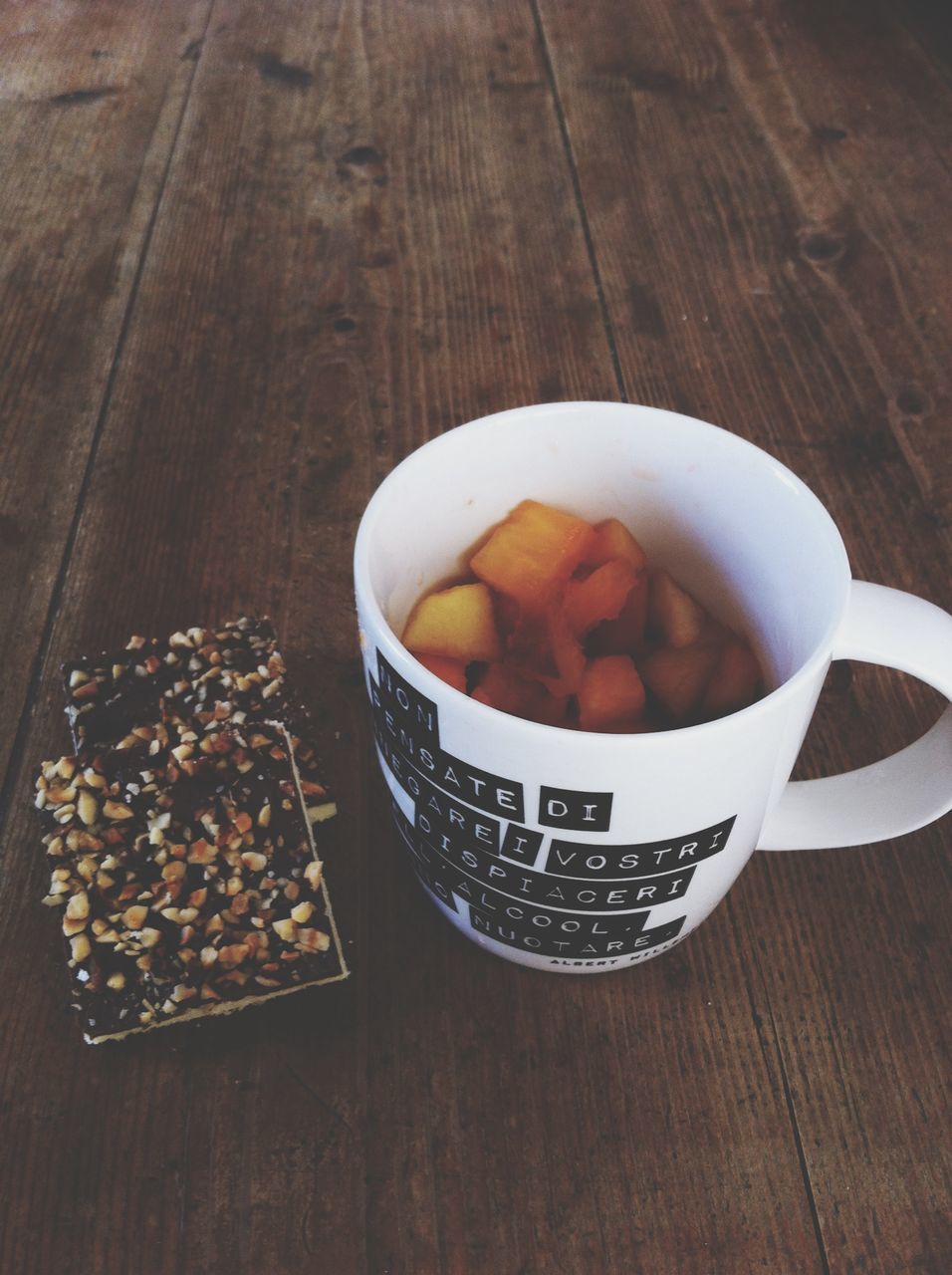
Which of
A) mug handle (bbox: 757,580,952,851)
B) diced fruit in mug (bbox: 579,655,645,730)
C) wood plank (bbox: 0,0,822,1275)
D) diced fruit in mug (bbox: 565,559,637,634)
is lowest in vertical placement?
wood plank (bbox: 0,0,822,1275)

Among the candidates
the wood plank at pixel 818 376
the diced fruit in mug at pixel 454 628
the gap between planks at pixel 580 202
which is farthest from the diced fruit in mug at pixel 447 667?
the gap between planks at pixel 580 202

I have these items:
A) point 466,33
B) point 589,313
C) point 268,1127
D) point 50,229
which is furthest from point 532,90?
point 268,1127

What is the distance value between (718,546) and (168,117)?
2.74 feet

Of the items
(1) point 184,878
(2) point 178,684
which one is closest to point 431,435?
(2) point 178,684

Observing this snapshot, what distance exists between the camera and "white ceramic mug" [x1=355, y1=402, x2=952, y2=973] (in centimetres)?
39

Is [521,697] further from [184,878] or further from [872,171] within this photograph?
[872,171]

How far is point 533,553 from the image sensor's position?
1.66 feet

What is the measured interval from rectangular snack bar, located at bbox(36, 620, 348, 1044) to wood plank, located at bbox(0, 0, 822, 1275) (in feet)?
0.10

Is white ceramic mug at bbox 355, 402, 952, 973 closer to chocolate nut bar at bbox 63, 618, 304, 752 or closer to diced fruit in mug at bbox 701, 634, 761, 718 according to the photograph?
diced fruit in mug at bbox 701, 634, 761, 718

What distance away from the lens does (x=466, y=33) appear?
1157 millimetres

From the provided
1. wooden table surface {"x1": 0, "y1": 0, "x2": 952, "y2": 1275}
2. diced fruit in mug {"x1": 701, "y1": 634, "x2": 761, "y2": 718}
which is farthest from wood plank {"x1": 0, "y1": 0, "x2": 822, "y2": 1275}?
diced fruit in mug {"x1": 701, "y1": 634, "x2": 761, "y2": 718}

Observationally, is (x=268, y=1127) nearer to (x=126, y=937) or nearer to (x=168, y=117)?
(x=126, y=937)

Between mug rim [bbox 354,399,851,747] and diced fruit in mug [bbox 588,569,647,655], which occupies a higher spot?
mug rim [bbox 354,399,851,747]

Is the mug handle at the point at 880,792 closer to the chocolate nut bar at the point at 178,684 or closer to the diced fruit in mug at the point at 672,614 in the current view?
the diced fruit in mug at the point at 672,614
